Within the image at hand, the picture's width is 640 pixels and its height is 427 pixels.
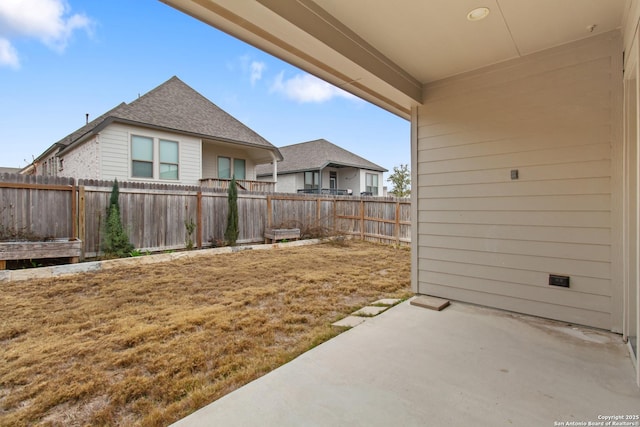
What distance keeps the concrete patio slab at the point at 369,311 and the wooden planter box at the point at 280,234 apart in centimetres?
511

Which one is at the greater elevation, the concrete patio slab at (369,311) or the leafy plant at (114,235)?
the leafy plant at (114,235)

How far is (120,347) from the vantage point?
233 centimetres

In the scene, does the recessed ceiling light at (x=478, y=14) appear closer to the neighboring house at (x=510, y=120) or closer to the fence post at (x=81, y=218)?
the neighboring house at (x=510, y=120)

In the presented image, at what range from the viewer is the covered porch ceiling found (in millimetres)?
1967

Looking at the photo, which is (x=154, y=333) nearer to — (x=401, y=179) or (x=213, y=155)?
(x=213, y=155)

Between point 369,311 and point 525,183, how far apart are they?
79.6 inches

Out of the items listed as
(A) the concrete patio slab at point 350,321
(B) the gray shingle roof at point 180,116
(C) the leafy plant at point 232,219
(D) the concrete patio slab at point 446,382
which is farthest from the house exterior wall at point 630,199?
(B) the gray shingle roof at point 180,116

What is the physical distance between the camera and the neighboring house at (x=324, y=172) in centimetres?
1686

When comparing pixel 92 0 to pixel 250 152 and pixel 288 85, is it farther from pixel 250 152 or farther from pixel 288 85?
pixel 288 85

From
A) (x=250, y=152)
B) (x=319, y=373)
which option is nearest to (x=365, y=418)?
(x=319, y=373)

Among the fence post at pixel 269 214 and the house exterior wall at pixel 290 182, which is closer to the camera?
the fence post at pixel 269 214

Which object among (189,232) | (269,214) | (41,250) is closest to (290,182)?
(269,214)

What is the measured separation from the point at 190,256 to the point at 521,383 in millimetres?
5933

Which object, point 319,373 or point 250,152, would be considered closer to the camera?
point 319,373
